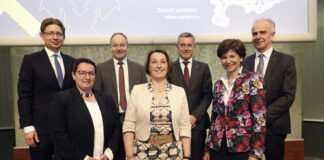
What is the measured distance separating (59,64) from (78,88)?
18.6 inches

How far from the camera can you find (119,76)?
281 cm

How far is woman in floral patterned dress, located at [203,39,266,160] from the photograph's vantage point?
2.07 m

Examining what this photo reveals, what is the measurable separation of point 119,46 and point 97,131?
0.93 m

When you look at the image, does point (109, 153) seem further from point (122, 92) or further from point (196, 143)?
point (196, 143)

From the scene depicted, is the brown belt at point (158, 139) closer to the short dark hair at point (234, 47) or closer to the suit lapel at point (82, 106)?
the suit lapel at point (82, 106)

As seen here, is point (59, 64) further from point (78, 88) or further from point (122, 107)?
point (122, 107)

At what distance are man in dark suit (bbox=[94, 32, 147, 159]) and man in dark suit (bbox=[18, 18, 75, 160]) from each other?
0.37 meters

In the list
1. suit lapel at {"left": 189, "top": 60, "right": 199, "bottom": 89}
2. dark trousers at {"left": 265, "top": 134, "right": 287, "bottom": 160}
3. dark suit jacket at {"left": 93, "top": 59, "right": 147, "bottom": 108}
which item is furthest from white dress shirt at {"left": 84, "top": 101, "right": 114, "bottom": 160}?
dark trousers at {"left": 265, "top": 134, "right": 287, "bottom": 160}

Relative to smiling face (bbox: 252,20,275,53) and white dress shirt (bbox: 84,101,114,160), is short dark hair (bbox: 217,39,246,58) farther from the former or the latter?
white dress shirt (bbox: 84,101,114,160)

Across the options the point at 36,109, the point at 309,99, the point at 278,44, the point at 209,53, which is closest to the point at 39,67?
the point at 36,109

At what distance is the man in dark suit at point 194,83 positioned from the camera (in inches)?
111

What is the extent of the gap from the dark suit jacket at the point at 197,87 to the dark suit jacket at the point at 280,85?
575 millimetres

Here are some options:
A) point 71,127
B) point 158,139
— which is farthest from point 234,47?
point 71,127

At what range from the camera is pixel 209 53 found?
163 inches
